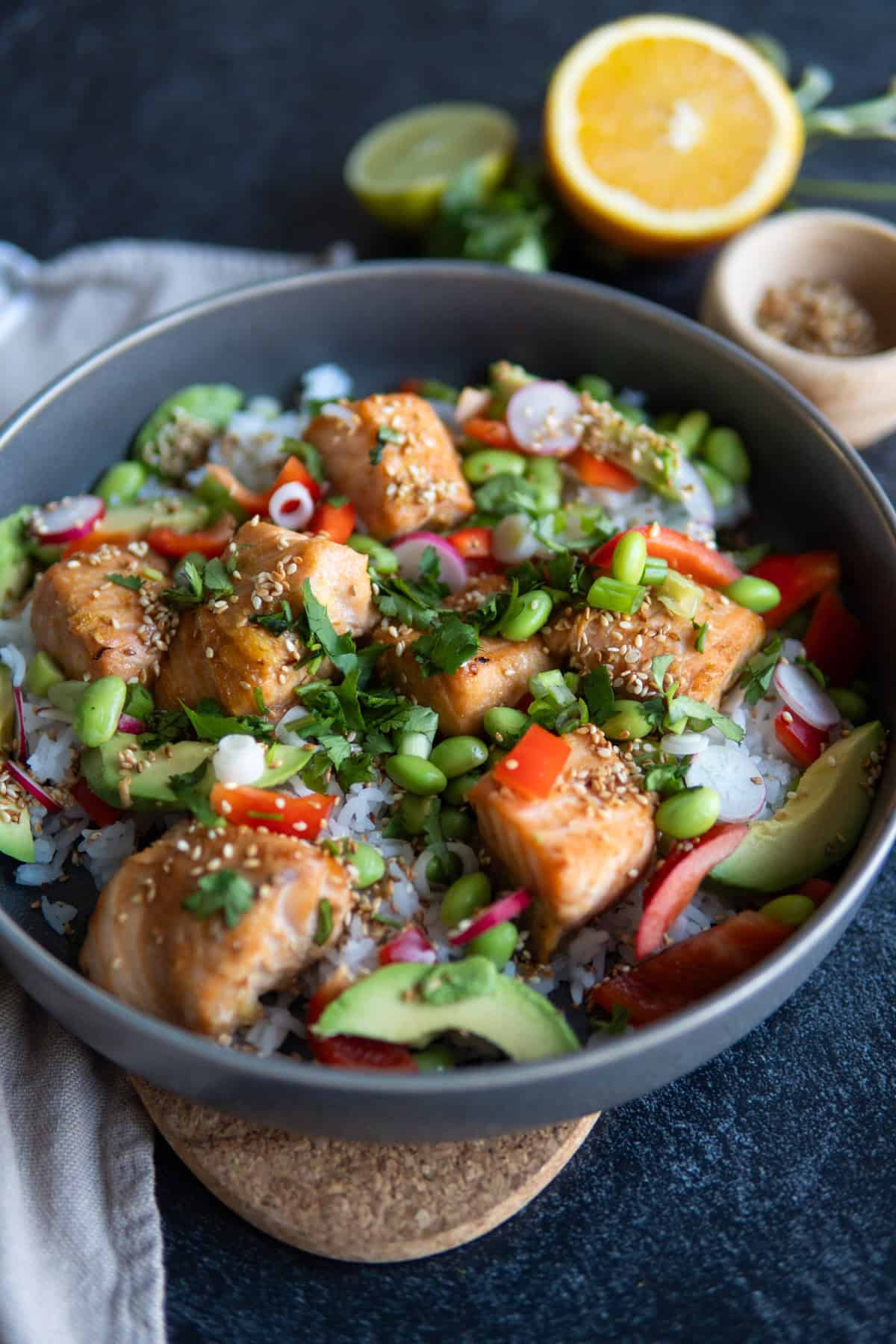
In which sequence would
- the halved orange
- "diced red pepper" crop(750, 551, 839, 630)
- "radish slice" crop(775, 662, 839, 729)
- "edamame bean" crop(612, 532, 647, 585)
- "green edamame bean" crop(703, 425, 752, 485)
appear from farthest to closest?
the halved orange
"green edamame bean" crop(703, 425, 752, 485)
"diced red pepper" crop(750, 551, 839, 630)
"radish slice" crop(775, 662, 839, 729)
"edamame bean" crop(612, 532, 647, 585)

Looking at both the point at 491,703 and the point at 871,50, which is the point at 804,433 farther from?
the point at 871,50

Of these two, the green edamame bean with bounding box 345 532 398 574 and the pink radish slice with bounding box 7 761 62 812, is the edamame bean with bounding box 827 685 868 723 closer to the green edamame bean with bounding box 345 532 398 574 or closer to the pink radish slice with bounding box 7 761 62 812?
the green edamame bean with bounding box 345 532 398 574

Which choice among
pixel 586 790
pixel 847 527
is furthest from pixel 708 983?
pixel 847 527

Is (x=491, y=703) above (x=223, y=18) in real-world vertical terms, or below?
below

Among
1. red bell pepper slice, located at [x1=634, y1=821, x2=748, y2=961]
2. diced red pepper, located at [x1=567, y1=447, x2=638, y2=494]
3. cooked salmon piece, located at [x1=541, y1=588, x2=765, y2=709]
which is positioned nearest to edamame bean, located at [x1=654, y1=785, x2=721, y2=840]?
red bell pepper slice, located at [x1=634, y1=821, x2=748, y2=961]

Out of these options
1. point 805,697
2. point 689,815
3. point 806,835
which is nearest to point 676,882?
point 689,815

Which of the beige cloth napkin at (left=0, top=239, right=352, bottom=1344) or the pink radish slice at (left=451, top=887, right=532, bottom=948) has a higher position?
the pink radish slice at (left=451, top=887, right=532, bottom=948)
